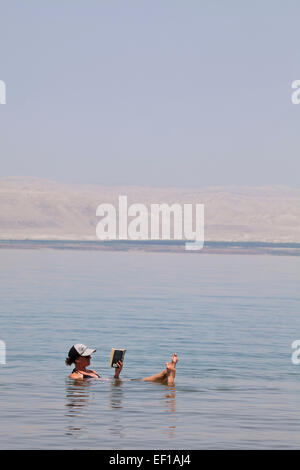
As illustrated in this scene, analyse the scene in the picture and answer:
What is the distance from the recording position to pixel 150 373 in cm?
3453

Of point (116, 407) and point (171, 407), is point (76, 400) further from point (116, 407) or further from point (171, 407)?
point (171, 407)

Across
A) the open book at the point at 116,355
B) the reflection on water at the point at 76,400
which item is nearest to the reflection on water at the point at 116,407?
the reflection on water at the point at 76,400

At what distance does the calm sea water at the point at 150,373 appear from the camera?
2248cm

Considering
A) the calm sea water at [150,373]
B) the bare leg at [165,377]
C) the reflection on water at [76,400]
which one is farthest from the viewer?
the bare leg at [165,377]

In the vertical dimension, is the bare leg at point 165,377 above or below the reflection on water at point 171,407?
above

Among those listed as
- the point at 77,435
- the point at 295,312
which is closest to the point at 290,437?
the point at 77,435

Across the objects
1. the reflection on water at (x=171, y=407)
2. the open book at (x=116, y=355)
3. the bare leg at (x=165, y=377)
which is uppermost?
the open book at (x=116, y=355)

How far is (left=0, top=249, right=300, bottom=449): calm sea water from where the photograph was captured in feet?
73.8

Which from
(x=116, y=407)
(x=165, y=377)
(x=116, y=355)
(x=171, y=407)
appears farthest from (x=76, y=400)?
(x=165, y=377)

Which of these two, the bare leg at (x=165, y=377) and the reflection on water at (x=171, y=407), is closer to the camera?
the reflection on water at (x=171, y=407)

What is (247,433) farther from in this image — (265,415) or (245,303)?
(245,303)

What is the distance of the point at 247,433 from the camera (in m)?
23.0

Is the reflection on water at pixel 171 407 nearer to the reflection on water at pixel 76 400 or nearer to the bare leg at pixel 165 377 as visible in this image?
the bare leg at pixel 165 377

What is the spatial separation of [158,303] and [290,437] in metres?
49.8
